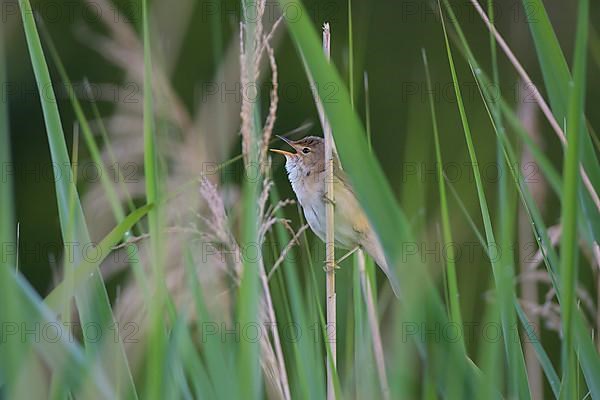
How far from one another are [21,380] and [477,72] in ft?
3.05

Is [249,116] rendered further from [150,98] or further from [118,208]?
[118,208]

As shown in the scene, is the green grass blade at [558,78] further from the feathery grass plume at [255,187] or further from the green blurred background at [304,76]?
the green blurred background at [304,76]

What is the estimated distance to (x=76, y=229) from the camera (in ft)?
5.75

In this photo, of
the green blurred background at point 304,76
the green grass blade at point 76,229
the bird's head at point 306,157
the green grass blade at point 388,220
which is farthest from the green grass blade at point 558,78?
the green blurred background at point 304,76

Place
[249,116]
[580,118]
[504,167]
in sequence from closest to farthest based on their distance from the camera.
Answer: [580,118] → [504,167] → [249,116]

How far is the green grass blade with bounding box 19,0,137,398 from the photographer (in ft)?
5.42

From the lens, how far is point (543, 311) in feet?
8.57

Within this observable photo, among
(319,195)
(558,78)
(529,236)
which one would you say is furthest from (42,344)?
(529,236)

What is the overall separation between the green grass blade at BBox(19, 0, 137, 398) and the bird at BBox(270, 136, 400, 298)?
1.17 m

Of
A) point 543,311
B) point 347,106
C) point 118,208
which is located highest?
point 347,106

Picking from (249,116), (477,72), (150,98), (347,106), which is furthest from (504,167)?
(150,98)

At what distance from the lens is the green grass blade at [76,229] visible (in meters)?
1.65

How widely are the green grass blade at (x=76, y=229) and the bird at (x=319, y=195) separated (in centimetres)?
117

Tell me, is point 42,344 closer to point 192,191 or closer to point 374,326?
point 192,191
